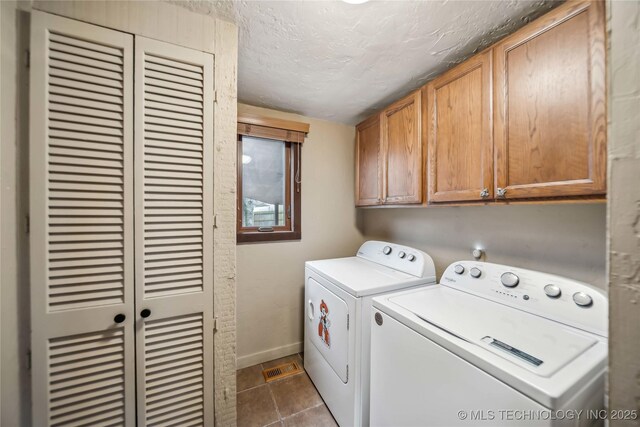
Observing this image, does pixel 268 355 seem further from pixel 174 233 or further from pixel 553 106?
pixel 553 106

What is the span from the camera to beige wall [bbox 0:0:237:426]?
35.1 inches

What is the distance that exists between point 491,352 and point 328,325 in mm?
1039

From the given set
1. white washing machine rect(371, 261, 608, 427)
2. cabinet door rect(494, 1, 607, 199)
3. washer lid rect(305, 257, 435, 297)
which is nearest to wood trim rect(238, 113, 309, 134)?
washer lid rect(305, 257, 435, 297)

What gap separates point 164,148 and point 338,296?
1.27 m

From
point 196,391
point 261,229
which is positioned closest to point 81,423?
point 196,391

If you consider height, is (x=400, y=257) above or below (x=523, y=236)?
below

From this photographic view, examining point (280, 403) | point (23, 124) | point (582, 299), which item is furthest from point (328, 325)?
point (23, 124)

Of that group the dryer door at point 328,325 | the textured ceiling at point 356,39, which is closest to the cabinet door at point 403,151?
the textured ceiling at point 356,39

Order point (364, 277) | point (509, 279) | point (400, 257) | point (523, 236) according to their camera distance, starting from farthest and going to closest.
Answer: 1. point (400, 257)
2. point (364, 277)
3. point (523, 236)
4. point (509, 279)

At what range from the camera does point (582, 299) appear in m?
0.97

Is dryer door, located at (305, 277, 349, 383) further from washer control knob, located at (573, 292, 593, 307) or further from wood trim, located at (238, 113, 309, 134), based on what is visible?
wood trim, located at (238, 113, 309, 134)

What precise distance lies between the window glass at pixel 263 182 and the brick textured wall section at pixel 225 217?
2.81 feet

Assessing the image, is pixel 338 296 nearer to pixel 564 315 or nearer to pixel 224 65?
pixel 564 315

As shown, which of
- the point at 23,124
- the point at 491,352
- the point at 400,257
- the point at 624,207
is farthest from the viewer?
the point at 400,257
